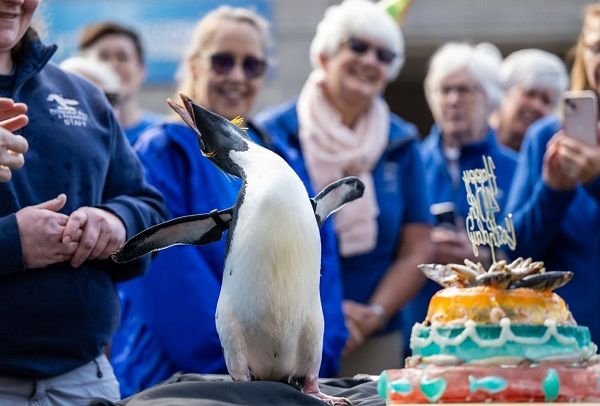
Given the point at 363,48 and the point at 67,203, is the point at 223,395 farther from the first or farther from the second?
the point at 363,48

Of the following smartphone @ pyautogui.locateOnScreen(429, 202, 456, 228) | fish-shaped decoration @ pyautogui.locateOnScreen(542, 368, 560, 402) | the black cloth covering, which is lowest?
smartphone @ pyautogui.locateOnScreen(429, 202, 456, 228)

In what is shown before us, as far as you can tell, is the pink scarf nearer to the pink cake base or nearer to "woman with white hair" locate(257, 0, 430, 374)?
"woman with white hair" locate(257, 0, 430, 374)

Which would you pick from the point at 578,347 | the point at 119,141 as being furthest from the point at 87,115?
the point at 578,347

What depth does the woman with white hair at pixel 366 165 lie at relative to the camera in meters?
4.32

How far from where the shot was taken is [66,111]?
284 cm

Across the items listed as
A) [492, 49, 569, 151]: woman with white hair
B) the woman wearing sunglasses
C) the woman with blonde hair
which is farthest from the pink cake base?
[492, 49, 569, 151]: woman with white hair

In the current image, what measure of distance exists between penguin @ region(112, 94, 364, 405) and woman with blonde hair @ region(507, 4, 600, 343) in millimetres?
1854

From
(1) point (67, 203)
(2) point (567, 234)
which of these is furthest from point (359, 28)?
(1) point (67, 203)

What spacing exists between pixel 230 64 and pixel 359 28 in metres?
0.77

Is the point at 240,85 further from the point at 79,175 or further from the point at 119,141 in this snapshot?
the point at 79,175

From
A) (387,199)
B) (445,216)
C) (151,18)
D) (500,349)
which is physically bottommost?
(445,216)

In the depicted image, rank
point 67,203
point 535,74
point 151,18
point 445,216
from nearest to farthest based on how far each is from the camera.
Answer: point 67,203 → point 445,216 → point 535,74 → point 151,18

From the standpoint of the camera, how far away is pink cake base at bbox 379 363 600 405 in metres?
2.12

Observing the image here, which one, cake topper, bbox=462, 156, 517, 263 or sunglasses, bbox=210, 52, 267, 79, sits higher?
sunglasses, bbox=210, 52, 267, 79
